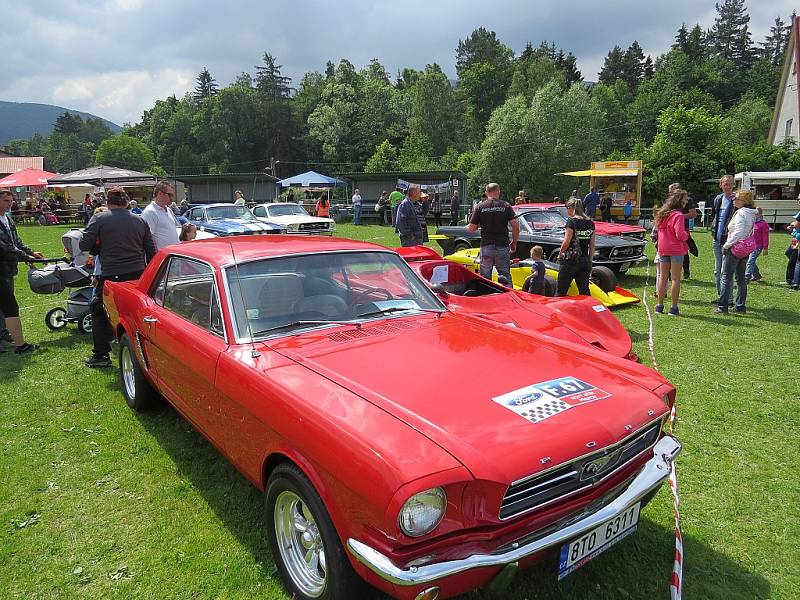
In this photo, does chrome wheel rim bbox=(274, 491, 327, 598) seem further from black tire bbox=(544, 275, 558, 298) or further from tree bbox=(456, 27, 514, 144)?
tree bbox=(456, 27, 514, 144)

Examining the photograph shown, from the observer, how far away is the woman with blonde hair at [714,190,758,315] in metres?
7.36

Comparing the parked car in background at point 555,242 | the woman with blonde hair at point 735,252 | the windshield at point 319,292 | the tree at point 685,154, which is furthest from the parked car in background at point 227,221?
the tree at point 685,154

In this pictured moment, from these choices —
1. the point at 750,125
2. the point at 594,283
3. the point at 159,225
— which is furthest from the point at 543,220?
the point at 750,125

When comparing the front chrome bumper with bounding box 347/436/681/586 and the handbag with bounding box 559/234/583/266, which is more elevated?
the handbag with bounding box 559/234/583/266

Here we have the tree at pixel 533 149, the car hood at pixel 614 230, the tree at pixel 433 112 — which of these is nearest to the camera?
the car hood at pixel 614 230

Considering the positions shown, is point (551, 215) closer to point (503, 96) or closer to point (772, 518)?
point (772, 518)

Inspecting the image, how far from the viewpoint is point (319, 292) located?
333cm

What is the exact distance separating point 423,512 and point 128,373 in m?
3.87

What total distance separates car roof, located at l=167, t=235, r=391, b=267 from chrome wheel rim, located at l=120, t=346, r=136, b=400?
4.02ft

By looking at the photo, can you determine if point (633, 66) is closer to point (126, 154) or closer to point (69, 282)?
point (126, 154)

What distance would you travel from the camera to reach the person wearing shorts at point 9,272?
20.2ft

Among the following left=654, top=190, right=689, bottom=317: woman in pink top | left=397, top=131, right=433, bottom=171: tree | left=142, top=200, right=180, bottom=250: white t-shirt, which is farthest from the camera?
left=397, top=131, right=433, bottom=171: tree

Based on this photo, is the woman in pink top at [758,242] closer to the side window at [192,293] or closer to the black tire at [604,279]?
the black tire at [604,279]

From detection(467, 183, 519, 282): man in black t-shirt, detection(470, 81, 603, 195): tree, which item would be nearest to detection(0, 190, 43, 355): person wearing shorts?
detection(467, 183, 519, 282): man in black t-shirt
